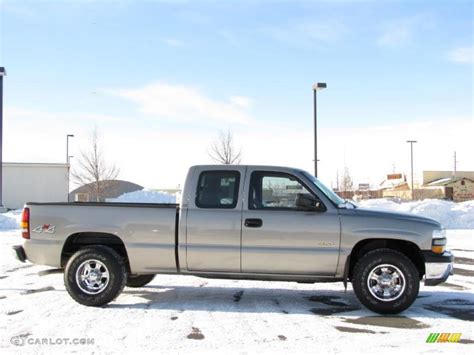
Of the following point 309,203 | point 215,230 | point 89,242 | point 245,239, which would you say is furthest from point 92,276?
point 309,203

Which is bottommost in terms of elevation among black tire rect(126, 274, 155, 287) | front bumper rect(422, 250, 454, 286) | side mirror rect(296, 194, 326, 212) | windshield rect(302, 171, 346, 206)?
black tire rect(126, 274, 155, 287)

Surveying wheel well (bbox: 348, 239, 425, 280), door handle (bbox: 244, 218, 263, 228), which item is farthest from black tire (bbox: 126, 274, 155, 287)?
wheel well (bbox: 348, 239, 425, 280)

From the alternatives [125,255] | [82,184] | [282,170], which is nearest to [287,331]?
[282,170]

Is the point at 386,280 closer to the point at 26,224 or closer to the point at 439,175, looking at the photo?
the point at 26,224

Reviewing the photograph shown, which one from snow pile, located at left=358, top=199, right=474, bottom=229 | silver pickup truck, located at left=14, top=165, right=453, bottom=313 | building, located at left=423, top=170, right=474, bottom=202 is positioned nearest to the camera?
silver pickup truck, located at left=14, top=165, right=453, bottom=313

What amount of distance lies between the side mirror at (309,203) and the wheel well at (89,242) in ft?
8.08

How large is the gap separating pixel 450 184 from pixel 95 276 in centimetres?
6722

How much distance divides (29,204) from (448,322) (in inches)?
220

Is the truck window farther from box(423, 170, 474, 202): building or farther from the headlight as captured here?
box(423, 170, 474, 202): building

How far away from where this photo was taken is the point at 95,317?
20.6 ft

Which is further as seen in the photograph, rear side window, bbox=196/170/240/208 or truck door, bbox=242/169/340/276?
rear side window, bbox=196/170/240/208

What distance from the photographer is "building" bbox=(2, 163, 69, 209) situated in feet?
123

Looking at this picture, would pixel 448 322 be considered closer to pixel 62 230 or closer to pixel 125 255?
pixel 125 255

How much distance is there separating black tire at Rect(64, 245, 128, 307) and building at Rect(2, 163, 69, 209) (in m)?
32.6
